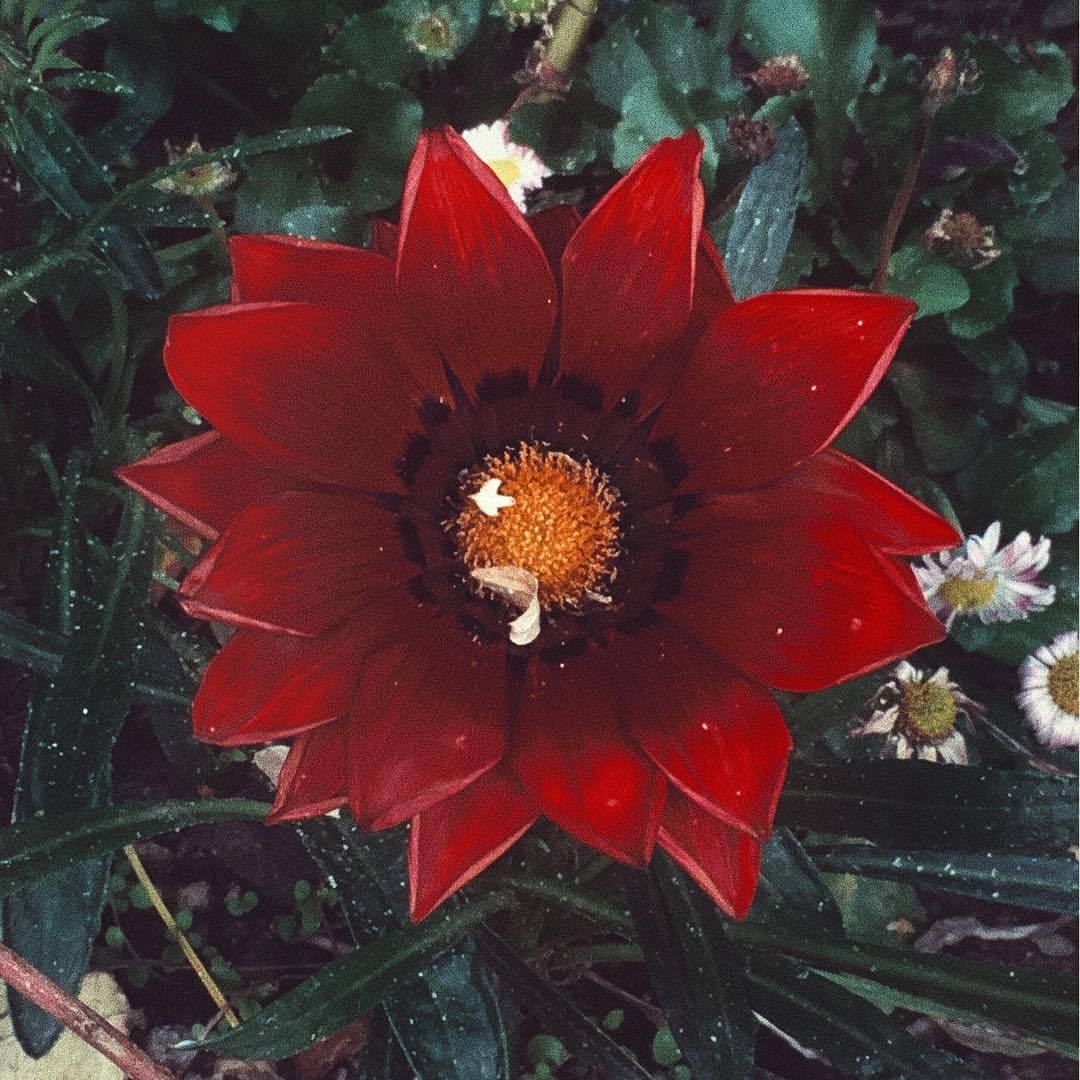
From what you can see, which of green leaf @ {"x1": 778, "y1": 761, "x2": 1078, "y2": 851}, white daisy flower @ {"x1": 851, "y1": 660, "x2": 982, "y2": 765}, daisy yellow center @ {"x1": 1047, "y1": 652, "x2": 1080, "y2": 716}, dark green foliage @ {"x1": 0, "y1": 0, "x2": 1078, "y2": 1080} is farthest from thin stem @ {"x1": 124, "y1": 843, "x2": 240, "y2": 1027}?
daisy yellow center @ {"x1": 1047, "y1": 652, "x2": 1080, "y2": 716}

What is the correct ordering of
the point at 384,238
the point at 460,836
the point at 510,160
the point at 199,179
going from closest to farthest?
the point at 460,836 < the point at 384,238 < the point at 199,179 < the point at 510,160

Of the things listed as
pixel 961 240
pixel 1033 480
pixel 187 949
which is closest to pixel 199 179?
pixel 187 949

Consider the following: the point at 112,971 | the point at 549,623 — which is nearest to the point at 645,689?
the point at 549,623

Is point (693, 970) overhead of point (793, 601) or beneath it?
beneath

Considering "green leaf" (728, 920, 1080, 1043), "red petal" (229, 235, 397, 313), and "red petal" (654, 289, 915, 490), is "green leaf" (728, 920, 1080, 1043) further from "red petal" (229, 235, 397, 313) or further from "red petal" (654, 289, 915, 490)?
"red petal" (229, 235, 397, 313)

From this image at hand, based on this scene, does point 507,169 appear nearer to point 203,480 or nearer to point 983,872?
point 203,480

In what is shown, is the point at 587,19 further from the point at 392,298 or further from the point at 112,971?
the point at 112,971
